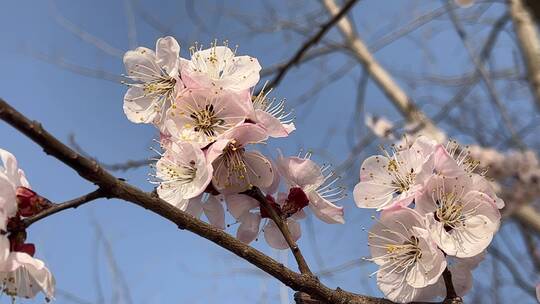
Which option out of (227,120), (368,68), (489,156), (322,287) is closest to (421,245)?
(322,287)

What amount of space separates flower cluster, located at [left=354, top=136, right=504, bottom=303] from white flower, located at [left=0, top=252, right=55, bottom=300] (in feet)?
1.24

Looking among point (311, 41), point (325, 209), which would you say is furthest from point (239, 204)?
point (311, 41)

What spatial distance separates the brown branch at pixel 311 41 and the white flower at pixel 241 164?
3.94ft

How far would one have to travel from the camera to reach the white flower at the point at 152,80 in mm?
736

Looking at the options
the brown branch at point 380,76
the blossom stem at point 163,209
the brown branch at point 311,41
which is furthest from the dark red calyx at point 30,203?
the brown branch at point 380,76

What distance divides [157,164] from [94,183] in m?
0.23

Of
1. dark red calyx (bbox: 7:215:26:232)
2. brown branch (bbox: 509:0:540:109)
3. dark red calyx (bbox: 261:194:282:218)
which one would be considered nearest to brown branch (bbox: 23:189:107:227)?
dark red calyx (bbox: 7:215:26:232)

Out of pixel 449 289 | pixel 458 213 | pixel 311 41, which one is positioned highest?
pixel 311 41

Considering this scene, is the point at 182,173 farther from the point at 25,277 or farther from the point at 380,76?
the point at 380,76

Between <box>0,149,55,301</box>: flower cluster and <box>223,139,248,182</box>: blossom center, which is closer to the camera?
<box>0,149,55,301</box>: flower cluster

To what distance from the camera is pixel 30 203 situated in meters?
0.57

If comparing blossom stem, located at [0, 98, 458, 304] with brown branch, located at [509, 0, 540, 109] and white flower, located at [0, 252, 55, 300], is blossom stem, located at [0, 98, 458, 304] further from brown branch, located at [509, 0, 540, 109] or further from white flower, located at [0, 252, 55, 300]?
brown branch, located at [509, 0, 540, 109]

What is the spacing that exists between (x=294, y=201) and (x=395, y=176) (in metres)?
0.15

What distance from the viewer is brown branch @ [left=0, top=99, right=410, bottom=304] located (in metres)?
0.42
